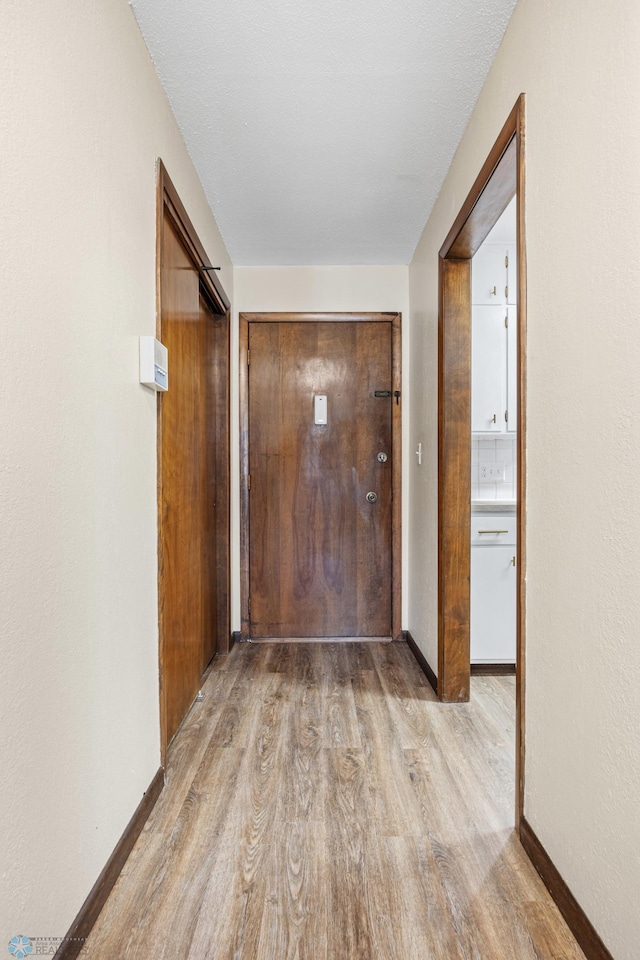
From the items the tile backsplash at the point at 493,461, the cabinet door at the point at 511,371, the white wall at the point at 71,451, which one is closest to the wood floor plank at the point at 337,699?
the white wall at the point at 71,451

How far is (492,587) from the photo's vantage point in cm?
279

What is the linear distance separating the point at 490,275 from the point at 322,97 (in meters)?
1.42

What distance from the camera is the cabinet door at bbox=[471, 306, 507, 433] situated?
295cm

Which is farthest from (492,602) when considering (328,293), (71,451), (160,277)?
(71,451)

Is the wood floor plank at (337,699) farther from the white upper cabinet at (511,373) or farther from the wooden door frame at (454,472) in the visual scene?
the white upper cabinet at (511,373)

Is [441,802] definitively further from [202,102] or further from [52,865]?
[202,102]

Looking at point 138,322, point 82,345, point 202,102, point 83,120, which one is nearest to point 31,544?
point 82,345

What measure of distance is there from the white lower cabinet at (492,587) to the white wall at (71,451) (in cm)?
173

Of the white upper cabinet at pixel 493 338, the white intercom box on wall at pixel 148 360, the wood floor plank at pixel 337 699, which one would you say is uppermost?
the white upper cabinet at pixel 493 338

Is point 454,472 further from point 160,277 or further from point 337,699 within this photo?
point 160,277

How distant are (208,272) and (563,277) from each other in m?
1.82

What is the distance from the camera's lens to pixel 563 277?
1292mm

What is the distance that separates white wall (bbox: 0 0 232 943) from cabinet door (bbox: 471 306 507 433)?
1878 millimetres

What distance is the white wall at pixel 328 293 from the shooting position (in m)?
3.38
